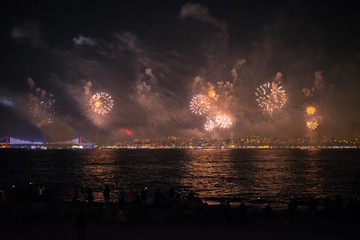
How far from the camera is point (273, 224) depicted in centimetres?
1786

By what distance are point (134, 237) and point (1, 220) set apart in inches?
347

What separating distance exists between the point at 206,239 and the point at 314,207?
9518 millimetres

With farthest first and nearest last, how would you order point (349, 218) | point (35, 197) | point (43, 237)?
1. point (35, 197)
2. point (349, 218)
3. point (43, 237)

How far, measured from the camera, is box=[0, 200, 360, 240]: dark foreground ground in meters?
15.1

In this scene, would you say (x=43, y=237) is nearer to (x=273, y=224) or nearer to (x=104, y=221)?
(x=104, y=221)

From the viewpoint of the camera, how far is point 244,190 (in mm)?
40250

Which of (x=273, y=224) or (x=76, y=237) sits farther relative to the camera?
(x=273, y=224)

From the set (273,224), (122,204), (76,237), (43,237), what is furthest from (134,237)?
(273,224)

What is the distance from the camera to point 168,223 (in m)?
17.9

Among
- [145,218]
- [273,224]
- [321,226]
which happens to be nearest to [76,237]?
[145,218]

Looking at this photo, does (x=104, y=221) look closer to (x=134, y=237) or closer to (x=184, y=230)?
(x=134, y=237)

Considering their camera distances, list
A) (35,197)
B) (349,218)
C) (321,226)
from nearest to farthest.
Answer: (321,226)
(349,218)
(35,197)

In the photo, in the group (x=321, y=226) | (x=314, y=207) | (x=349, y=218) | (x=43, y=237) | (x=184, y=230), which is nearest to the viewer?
(x=43, y=237)

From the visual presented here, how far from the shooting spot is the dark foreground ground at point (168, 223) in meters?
15.1
